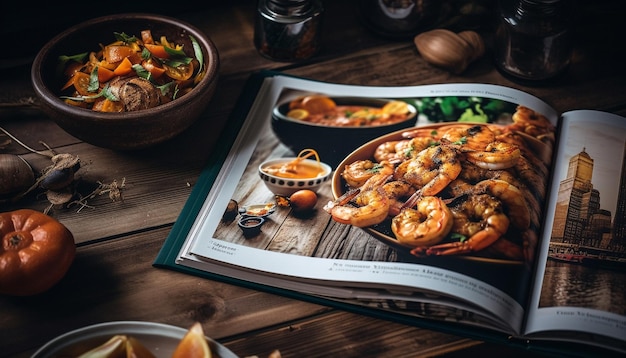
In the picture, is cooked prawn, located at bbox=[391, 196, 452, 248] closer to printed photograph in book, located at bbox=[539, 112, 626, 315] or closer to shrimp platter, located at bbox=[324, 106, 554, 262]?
shrimp platter, located at bbox=[324, 106, 554, 262]

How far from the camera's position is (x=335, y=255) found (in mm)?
771

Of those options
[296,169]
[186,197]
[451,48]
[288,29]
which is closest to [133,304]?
[186,197]

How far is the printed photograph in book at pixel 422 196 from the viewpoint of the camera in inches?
30.0

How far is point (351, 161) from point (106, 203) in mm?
333

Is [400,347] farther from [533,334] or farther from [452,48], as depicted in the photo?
[452,48]

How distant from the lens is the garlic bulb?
1.03 meters

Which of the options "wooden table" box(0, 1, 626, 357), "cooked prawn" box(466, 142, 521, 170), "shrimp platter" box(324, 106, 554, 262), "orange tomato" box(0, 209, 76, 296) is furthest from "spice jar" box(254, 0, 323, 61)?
"orange tomato" box(0, 209, 76, 296)

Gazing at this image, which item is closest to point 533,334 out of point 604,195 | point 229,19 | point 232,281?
point 604,195

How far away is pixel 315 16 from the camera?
1035 millimetres

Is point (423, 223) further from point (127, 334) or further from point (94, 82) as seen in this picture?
point (94, 82)

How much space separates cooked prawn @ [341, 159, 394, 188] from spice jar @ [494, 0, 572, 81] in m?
0.32

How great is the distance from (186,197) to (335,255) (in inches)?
9.1

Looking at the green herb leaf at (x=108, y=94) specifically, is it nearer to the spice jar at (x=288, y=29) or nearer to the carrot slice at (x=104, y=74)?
the carrot slice at (x=104, y=74)

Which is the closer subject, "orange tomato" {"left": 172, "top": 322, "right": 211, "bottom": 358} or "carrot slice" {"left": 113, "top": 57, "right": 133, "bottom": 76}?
"orange tomato" {"left": 172, "top": 322, "right": 211, "bottom": 358}
